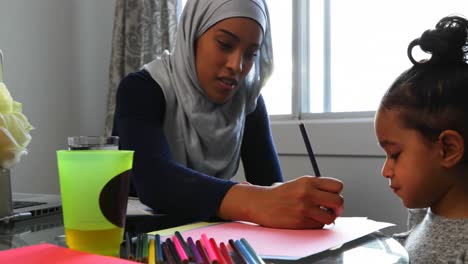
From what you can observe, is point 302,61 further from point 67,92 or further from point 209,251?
point 209,251

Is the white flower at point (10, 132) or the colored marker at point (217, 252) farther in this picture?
the white flower at point (10, 132)

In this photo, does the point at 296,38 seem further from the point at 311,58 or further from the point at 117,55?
the point at 117,55

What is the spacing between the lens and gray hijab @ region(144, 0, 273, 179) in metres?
1.17

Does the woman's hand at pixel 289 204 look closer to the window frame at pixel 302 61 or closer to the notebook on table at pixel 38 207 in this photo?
the notebook on table at pixel 38 207

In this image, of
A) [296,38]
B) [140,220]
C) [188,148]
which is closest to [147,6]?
[296,38]

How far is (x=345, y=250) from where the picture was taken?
549mm

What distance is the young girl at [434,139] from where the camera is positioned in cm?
77

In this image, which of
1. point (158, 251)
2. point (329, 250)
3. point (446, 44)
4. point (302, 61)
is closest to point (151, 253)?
point (158, 251)

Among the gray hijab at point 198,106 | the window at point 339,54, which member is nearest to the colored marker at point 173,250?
the gray hijab at point 198,106

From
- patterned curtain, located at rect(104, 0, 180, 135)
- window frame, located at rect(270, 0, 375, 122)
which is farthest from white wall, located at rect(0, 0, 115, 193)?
window frame, located at rect(270, 0, 375, 122)

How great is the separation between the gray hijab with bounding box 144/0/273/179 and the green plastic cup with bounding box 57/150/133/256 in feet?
2.30

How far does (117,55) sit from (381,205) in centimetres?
146

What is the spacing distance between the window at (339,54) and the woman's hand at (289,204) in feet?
3.51

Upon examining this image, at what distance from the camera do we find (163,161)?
35.5 inches
